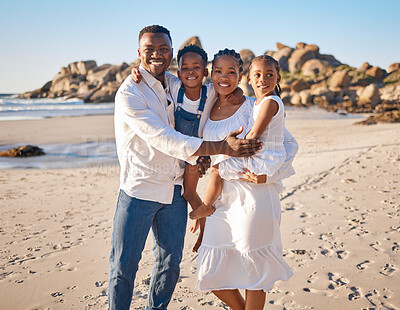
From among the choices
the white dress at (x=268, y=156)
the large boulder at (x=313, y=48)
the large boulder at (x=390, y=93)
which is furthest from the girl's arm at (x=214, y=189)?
the large boulder at (x=313, y=48)

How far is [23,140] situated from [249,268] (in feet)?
44.6

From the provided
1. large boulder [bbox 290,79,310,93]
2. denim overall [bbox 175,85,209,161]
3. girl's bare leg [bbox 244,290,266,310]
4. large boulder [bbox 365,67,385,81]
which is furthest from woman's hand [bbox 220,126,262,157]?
large boulder [bbox 365,67,385,81]

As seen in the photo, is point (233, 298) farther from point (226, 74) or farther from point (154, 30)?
point (154, 30)

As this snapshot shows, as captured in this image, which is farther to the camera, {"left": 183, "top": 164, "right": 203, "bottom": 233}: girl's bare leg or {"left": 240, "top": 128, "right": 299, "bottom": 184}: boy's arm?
{"left": 183, "top": 164, "right": 203, "bottom": 233}: girl's bare leg

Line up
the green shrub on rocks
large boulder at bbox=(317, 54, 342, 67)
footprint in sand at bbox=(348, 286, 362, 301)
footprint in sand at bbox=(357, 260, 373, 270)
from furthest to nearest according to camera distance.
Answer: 1. large boulder at bbox=(317, 54, 342, 67)
2. the green shrub on rocks
3. footprint in sand at bbox=(357, 260, 373, 270)
4. footprint in sand at bbox=(348, 286, 362, 301)

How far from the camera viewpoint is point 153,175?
8.57 ft

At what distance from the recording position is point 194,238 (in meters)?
5.09

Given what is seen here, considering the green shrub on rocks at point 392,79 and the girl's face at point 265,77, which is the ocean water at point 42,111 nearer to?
the girl's face at point 265,77

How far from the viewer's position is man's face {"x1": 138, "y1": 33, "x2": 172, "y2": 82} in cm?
271

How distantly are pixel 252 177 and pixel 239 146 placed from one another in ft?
0.78

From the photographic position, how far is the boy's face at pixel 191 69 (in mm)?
2822

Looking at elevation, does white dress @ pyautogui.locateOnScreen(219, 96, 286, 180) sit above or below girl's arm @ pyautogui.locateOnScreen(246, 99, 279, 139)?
below

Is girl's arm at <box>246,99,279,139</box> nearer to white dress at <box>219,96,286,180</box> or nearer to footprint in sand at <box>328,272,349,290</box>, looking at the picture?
white dress at <box>219,96,286,180</box>

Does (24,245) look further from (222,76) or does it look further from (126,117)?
(222,76)
